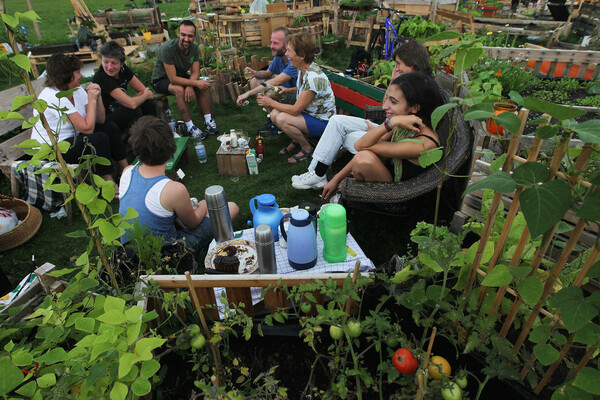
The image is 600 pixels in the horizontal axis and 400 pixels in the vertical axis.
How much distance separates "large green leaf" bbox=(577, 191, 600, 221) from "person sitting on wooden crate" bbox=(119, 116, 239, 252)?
2099 millimetres

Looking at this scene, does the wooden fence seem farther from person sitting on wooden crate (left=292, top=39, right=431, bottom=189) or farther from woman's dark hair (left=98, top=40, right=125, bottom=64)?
woman's dark hair (left=98, top=40, right=125, bottom=64)

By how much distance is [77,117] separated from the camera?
11.3 ft

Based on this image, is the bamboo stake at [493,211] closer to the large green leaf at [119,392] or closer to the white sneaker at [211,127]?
the large green leaf at [119,392]

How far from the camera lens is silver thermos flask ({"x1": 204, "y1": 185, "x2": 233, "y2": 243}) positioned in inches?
90.7

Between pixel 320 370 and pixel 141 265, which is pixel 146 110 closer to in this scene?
pixel 141 265

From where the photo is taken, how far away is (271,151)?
489 cm

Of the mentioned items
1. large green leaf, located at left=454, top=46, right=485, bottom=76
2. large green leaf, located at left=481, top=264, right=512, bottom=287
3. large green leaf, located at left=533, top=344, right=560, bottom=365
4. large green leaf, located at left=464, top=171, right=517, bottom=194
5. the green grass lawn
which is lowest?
the green grass lawn

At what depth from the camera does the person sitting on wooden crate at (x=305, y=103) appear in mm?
3988

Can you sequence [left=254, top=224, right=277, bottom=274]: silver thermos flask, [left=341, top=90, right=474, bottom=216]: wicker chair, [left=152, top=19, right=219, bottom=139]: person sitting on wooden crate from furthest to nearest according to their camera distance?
[left=152, top=19, right=219, bottom=139]: person sitting on wooden crate < [left=341, top=90, right=474, bottom=216]: wicker chair < [left=254, top=224, right=277, bottom=274]: silver thermos flask

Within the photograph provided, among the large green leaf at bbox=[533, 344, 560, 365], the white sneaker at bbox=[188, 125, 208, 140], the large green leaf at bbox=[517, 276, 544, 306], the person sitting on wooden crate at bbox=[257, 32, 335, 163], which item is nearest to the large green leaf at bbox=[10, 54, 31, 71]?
the large green leaf at bbox=[517, 276, 544, 306]

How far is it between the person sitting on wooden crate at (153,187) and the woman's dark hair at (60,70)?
1.54 metres

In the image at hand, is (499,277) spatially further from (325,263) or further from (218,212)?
(218,212)

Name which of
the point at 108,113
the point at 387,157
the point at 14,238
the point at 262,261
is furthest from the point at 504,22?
the point at 14,238

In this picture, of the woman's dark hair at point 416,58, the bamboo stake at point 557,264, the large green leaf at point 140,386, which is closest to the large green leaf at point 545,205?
the bamboo stake at point 557,264
